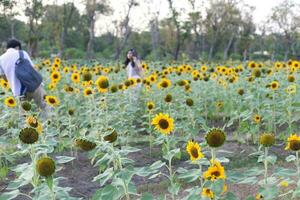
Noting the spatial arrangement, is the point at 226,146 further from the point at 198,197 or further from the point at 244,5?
the point at 244,5

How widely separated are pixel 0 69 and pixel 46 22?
27.9 m

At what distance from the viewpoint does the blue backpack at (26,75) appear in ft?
21.1

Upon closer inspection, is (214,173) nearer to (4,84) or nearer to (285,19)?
(4,84)

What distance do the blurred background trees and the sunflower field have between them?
1481 centimetres

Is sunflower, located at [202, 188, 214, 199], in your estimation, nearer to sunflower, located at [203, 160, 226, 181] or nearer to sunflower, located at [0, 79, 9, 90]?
sunflower, located at [203, 160, 226, 181]

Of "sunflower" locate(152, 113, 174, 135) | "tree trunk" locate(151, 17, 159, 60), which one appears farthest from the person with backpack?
"tree trunk" locate(151, 17, 159, 60)

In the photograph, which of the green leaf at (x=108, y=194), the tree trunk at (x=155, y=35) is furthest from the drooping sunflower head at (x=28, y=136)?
the tree trunk at (x=155, y=35)

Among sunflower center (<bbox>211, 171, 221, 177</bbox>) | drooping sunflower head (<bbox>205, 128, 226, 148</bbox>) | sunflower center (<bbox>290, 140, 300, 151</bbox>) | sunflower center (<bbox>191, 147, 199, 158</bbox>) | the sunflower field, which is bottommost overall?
the sunflower field

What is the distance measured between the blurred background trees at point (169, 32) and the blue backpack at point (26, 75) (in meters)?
15.1

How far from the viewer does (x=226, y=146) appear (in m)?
6.05

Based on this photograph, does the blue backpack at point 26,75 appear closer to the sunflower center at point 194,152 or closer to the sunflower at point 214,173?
the sunflower center at point 194,152

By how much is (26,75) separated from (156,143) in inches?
99.5

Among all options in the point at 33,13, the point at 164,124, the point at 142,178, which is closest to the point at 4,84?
the point at 142,178

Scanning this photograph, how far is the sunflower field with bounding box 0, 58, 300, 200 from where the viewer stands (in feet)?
8.20
